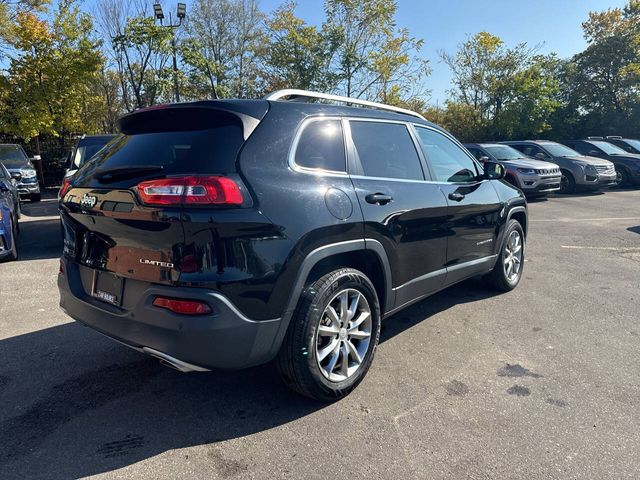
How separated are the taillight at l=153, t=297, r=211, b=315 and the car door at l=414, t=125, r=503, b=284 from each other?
2352mm

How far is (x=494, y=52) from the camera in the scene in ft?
82.9

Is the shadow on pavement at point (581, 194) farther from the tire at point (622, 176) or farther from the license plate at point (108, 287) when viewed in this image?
the license plate at point (108, 287)

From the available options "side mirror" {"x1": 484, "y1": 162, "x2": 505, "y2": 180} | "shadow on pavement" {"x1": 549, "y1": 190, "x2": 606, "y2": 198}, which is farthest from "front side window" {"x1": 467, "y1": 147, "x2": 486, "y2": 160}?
"side mirror" {"x1": 484, "y1": 162, "x2": 505, "y2": 180}

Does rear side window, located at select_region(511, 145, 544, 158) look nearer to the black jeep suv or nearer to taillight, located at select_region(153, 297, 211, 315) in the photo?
the black jeep suv

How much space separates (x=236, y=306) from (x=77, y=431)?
125cm

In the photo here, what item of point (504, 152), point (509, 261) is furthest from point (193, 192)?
point (504, 152)

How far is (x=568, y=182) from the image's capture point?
15.2 metres

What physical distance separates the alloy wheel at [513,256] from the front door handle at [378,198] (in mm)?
2393

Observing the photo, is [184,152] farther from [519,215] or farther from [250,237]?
[519,215]

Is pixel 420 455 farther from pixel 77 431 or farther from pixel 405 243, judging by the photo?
pixel 77 431

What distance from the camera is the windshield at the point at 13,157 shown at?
43.7ft

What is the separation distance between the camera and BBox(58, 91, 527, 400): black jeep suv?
2.44 meters

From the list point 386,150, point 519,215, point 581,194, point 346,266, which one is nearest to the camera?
point 346,266

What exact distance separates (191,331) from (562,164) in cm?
1572
